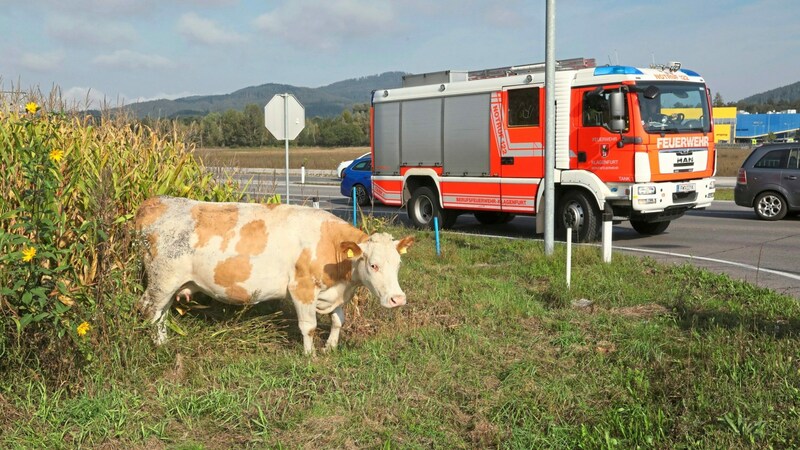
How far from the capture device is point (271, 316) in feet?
22.6

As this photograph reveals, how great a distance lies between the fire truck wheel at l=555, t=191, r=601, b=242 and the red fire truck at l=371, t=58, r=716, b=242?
0.06ft

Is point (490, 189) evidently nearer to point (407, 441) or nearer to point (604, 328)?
point (604, 328)

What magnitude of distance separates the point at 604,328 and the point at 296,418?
3378 millimetres

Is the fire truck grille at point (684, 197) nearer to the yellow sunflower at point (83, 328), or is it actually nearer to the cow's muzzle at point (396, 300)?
the cow's muzzle at point (396, 300)

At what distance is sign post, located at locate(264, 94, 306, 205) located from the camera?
54.4 ft

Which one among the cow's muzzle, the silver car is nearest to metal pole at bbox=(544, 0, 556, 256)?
the cow's muzzle

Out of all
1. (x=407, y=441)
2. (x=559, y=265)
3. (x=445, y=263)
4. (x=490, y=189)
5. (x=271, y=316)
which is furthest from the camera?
(x=490, y=189)

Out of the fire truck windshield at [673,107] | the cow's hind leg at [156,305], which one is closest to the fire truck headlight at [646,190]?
the fire truck windshield at [673,107]

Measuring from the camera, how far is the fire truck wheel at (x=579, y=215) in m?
13.6

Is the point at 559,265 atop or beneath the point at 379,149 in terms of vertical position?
beneath

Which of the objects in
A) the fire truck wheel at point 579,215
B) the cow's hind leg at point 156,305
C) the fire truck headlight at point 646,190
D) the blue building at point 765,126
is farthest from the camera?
the blue building at point 765,126

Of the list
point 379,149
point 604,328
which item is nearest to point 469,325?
point 604,328

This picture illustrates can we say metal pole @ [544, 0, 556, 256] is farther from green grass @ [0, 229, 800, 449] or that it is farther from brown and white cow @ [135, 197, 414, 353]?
brown and white cow @ [135, 197, 414, 353]

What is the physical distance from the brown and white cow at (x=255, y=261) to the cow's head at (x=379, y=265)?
0.4 inches
